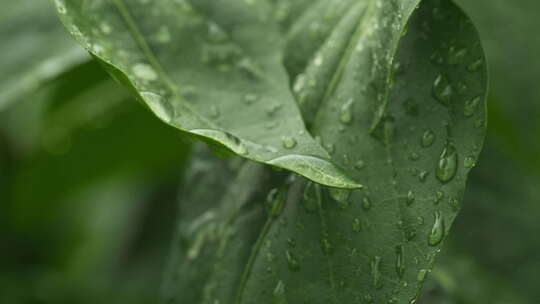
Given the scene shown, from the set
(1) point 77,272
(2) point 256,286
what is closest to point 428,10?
(2) point 256,286

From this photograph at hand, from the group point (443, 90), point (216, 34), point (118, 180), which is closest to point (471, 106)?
point (443, 90)

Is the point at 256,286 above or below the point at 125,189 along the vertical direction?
above

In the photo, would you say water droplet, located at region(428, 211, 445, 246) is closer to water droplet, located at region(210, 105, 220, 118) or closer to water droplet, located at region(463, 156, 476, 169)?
water droplet, located at region(463, 156, 476, 169)

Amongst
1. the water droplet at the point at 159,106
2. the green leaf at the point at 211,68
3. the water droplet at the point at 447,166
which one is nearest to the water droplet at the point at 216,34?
the green leaf at the point at 211,68

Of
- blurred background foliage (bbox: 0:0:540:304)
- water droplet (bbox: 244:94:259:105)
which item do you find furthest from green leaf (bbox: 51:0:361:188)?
blurred background foliage (bbox: 0:0:540:304)

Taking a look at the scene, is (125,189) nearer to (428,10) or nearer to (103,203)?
(103,203)
